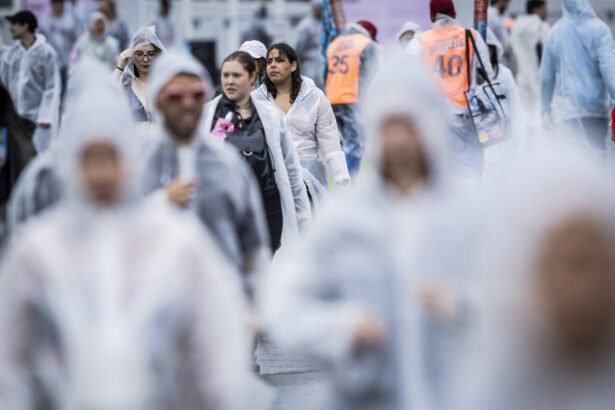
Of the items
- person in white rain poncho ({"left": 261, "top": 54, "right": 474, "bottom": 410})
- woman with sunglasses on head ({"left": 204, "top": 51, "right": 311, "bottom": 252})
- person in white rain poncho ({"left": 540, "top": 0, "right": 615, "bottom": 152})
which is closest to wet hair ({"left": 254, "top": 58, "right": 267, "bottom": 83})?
woman with sunglasses on head ({"left": 204, "top": 51, "right": 311, "bottom": 252})

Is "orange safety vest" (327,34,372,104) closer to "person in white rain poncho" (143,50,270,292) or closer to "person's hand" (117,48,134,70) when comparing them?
"person's hand" (117,48,134,70)

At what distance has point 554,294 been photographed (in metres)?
3.73

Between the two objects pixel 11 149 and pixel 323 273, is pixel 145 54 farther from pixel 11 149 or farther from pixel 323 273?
pixel 323 273

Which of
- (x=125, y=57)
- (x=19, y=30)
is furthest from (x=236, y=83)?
(x=19, y=30)

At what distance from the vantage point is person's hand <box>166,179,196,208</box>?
6074 mm

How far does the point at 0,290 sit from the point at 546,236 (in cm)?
155

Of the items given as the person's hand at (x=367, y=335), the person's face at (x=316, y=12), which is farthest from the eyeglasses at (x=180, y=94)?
the person's face at (x=316, y=12)

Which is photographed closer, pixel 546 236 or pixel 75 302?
pixel 546 236

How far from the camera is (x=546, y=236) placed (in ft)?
12.3

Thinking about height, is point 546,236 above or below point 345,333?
above

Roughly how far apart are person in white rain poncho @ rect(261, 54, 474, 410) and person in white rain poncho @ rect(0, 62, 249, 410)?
0.70ft

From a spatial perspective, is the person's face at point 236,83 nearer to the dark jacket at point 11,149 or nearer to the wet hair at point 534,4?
the dark jacket at point 11,149

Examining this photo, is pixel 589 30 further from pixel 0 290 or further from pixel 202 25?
pixel 202 25

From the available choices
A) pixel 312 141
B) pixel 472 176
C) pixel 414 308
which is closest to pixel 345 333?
pixel 414 308
